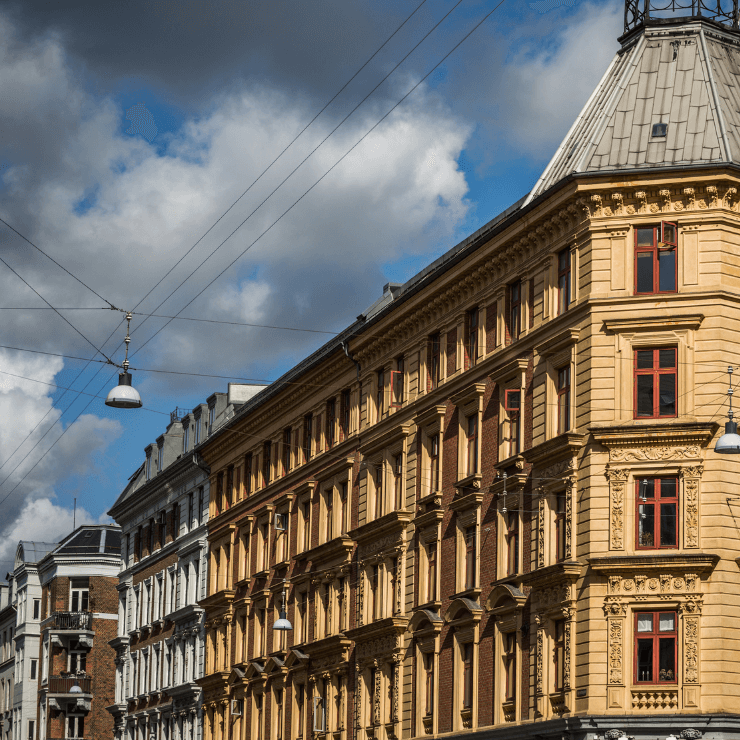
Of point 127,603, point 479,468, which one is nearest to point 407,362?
point 479,468

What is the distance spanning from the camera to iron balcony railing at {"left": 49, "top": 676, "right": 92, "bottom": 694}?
101m

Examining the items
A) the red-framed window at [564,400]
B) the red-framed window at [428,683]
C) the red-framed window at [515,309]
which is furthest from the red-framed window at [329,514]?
the red-framed window at [564,400]

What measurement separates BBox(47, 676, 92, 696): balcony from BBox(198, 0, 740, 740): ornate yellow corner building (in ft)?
148

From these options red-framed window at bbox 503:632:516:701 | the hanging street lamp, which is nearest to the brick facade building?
red-framed window at bbox 503:632:516:701

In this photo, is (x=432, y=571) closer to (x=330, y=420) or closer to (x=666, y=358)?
(x=330, y=420)

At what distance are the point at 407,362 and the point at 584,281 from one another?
12.5 metres

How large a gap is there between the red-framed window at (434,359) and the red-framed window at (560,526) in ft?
32.9

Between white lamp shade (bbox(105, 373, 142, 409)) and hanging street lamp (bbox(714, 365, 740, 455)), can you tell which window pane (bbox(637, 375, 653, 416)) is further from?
white lamp shade (bbox(105, 373, 142, 409))

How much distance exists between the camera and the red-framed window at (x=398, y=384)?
5600 cm

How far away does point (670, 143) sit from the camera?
146 ft

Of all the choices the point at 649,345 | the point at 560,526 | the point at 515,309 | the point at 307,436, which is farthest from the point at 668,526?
the point at 307,436

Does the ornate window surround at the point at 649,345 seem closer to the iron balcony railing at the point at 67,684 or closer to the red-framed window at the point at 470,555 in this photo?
the red-framed window at the point at 470,555

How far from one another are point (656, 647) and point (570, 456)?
5813 millimetres

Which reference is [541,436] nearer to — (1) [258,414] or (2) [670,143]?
(2) [670,143]
